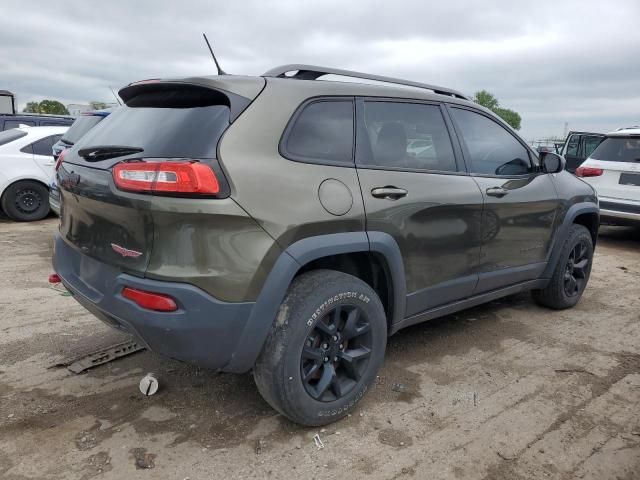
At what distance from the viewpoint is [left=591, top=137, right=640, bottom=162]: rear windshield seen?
7371 millimetres

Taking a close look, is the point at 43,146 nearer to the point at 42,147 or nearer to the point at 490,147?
the point at 42,147

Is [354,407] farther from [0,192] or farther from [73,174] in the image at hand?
[0,192]

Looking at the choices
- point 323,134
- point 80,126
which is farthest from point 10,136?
point 323,134

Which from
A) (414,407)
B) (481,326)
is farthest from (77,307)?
(481,326)

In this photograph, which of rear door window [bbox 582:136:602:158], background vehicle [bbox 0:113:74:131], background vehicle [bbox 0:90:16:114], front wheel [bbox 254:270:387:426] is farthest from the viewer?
background vehicle [bbox 0:90:16:114]

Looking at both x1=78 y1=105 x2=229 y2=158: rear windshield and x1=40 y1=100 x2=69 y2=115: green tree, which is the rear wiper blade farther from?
x1=40 y1=100 x2=69 y2=115: green tree

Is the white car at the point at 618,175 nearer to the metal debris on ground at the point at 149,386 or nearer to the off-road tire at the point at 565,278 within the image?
the off-road tire at the point at 565,278

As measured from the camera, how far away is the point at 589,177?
25.5ft

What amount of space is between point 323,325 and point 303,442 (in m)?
0.58

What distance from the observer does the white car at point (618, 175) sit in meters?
7.28

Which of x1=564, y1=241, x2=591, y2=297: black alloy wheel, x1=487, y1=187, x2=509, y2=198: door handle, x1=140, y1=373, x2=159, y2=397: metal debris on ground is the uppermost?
x1=487, y1=187, x2=509, y2=198: door handle

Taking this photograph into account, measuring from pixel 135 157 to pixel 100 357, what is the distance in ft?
5.42

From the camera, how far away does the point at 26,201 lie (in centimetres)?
860

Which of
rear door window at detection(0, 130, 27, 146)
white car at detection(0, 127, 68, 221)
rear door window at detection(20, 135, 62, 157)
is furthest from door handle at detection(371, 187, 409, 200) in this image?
rear door window at detection(0, 130, 27, 146)
